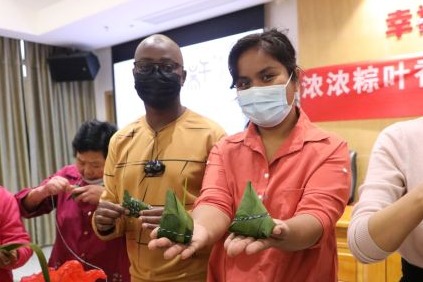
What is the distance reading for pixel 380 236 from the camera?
760 mm

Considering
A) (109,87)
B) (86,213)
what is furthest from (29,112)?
(86,213)

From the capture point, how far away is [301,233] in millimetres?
824

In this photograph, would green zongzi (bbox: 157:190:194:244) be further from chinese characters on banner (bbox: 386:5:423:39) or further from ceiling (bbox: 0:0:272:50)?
ceiling (bbox: 0:0:272:50)

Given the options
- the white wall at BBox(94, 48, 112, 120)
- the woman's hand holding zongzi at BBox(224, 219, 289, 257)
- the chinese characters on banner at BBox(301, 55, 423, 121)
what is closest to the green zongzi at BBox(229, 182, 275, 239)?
the woman's hand holding zongzi at BBox(224, 219, 289, 257)

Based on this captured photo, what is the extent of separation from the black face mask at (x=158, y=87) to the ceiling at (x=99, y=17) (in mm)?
2450

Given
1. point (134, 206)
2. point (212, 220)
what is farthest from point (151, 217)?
point (212, 220)

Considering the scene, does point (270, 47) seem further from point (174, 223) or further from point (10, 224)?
point (10, 224)

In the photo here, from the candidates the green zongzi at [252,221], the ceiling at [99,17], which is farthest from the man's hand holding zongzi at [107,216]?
the ceiling at [99,17]

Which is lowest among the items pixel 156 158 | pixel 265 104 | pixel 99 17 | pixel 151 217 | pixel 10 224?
pixel 10 224

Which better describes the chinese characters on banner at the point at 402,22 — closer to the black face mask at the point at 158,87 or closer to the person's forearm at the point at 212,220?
the black face mask at the point at 158,87

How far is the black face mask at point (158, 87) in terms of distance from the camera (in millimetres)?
1352

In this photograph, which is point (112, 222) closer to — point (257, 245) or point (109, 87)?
point (257, 245)

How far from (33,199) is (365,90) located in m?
2.23

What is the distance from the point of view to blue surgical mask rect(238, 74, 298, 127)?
104 cm
